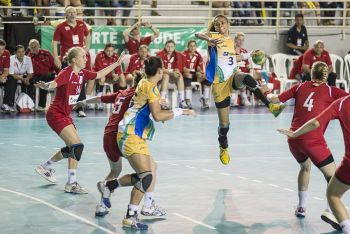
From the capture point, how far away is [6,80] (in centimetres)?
2030

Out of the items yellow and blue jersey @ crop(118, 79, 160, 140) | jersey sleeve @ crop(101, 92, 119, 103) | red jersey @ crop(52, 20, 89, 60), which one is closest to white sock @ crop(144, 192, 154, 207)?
yellow and blue jersey @ crop(118, 79, 160, 140)

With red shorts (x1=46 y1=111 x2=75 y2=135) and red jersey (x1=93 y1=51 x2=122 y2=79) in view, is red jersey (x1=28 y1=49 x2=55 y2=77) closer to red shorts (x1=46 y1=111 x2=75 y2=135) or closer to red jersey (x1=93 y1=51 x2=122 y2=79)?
red jersey (x1=93 y1=51 x2=122 y2=79)

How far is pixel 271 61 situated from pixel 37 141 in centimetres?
1048

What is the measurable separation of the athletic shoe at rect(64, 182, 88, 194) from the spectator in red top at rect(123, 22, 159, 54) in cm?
1106

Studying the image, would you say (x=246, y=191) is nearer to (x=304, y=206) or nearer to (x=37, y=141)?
(x=304, y=206)

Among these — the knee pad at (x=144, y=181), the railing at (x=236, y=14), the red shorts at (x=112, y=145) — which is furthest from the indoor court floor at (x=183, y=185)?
the railing at (x=236, y=14)

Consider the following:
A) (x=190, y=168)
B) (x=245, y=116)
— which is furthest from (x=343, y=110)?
(x=245, y=116)

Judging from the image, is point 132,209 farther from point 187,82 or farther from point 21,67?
point 187,82

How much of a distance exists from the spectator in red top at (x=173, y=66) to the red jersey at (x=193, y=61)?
314 mm

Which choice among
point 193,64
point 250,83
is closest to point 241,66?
point 193,64

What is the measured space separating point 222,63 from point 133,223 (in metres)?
4.71

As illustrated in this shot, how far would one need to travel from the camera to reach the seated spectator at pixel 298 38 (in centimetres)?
2447

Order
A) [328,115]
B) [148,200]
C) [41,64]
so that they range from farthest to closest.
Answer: [41,64] → [148,200] → [328,115]

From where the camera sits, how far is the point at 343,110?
832cm
